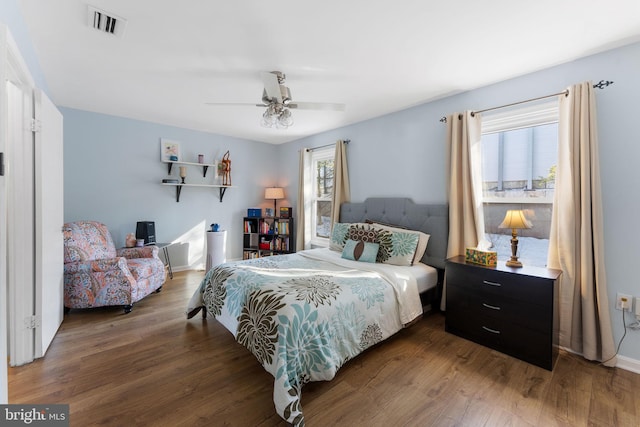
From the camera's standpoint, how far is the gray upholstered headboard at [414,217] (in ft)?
9.73

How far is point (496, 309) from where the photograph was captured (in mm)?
2203

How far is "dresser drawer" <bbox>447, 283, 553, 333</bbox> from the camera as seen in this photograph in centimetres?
198

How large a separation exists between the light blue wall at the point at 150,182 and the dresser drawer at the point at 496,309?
3.92 m

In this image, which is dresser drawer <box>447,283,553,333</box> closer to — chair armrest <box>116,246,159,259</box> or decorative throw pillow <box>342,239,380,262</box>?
decorative throw pillow <box>342,239,380,262</box>

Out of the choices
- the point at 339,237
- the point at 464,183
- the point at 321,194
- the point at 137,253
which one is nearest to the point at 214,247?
the point at 137,253

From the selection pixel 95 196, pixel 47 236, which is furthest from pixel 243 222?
pixel 47 236

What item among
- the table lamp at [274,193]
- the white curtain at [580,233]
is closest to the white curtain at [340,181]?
the table lamp at [274,193]

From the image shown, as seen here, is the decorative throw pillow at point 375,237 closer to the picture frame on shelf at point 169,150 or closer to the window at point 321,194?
the window at point 321,194

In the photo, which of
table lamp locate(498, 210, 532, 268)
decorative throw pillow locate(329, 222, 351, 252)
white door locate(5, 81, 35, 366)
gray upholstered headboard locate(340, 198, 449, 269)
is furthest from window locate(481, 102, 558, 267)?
white door locate(5, 81, 35, 366)

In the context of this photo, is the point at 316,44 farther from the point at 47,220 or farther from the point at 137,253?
the point at 137,253

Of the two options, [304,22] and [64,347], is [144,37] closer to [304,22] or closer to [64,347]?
[304,22]

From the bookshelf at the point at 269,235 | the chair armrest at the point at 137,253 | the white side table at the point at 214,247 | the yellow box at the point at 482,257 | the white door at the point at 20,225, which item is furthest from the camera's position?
the bookshelf at the point at 269,235

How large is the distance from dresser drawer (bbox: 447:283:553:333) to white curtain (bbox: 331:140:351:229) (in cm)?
198

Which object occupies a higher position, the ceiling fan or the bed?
the ceiling fan
